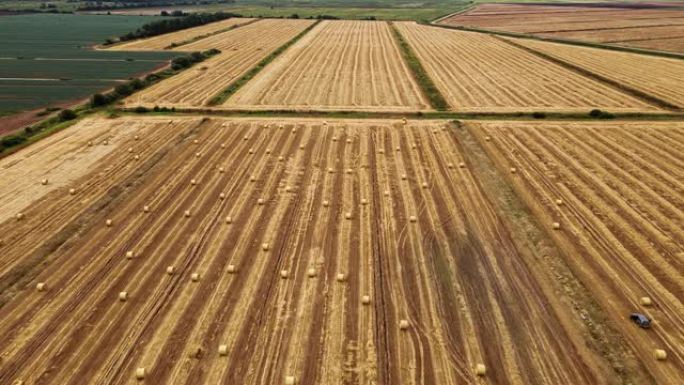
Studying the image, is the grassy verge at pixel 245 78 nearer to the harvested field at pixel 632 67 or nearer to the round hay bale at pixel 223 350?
the round hay bale at pixel 223 350

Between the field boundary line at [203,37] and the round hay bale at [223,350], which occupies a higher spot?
the field boundary line at [203,37]

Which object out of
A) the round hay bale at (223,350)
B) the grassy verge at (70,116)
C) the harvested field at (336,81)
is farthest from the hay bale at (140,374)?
the harvested field at (336,81)

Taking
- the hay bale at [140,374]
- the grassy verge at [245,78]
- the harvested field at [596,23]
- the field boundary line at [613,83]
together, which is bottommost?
the hay bale at [140,374]

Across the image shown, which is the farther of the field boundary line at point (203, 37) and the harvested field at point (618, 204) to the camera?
the field boundary line at point (203, 37)

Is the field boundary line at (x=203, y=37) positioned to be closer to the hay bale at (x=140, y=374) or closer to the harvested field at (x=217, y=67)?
the harvested field at (x=217, y=67)

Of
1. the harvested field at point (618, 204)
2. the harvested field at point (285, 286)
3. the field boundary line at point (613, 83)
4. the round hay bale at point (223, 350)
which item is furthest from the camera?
the field boundary line at point (613, 83)

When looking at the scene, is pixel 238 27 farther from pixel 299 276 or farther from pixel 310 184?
pixel 299 276

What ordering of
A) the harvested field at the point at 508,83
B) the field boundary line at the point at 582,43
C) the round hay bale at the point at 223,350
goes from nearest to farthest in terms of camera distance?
the round hay bale at the point at 223,350, the harvested field at the point at 508,83, the field boundary line at the point at 582,43

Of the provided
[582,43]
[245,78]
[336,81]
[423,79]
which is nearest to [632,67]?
[582,43]
